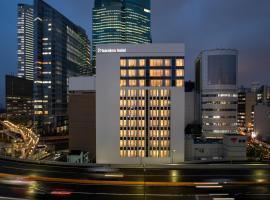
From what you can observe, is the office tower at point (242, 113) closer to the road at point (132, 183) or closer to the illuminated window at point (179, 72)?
the illuminated window at point (179, 72)

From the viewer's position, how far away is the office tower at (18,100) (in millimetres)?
168250

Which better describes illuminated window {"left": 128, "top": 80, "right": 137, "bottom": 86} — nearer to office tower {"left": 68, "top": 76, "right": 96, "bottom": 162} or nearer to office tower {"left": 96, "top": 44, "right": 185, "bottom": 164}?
office tower {"left": 96, "top": 44, "right": 185, "bottom": 164}

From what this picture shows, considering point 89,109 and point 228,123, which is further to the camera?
point 228,123

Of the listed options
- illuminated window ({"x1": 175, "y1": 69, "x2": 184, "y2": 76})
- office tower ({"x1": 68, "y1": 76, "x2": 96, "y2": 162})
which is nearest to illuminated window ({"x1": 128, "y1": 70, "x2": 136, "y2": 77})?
illuminated window ({"x1": 175, "y1": 69, "x2": 184, "y2": 76})

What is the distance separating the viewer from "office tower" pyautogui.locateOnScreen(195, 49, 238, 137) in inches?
4168

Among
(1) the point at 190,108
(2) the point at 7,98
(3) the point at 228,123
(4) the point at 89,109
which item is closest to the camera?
(4) the point at 89,109

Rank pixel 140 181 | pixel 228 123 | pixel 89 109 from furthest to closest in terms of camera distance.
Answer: pixel 228 123 → pixel 89 109 → pixel 140 181

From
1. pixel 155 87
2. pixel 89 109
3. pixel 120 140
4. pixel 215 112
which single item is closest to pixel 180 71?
pixel 155 87

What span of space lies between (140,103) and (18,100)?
132m

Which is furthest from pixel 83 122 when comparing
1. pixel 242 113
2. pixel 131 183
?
pixel 242 113

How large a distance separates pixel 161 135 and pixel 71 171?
120 feet

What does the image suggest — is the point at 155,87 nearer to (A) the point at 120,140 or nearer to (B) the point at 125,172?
(A) the point at 120,140

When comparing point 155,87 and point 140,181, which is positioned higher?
point 155,87

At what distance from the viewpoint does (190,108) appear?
424 ft
